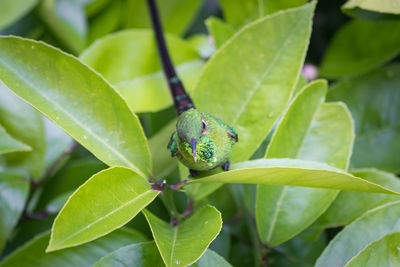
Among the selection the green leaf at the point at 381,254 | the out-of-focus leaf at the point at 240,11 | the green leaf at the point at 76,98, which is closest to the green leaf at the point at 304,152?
the green leaf at the point at 381,254

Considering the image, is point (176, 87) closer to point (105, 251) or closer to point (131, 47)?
point (131, 47)

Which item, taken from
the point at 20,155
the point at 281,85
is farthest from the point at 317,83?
the point at 20,155

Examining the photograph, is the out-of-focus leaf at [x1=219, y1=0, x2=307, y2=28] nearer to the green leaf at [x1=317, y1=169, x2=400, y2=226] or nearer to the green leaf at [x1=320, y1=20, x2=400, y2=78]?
the green leaf at [x1=320, y1=20, x2=400, y2=78]

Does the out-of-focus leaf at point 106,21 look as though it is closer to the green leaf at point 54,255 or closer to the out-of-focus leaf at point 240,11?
the out-of-focus leaf at point 240,11

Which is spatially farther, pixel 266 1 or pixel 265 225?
pixel 266 1

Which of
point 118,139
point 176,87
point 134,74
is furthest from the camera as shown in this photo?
point 134,74

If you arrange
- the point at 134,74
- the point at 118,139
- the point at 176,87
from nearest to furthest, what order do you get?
the point at 118,139 < the point at 176,87 < the point at 134,74

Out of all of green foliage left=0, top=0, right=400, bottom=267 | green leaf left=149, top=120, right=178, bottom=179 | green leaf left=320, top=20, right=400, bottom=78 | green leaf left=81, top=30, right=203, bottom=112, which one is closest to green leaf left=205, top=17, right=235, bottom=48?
green foliage left=0, top=0, right=400, bottom=267

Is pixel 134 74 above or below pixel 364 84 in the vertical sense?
above

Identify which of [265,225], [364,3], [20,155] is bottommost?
[265,225]
